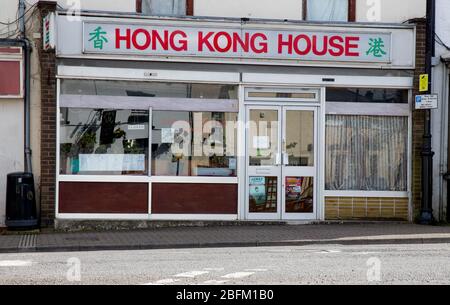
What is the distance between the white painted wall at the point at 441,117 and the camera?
16.4 meters

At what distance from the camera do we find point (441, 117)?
54.0 ft

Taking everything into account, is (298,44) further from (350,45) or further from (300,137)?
(300,137)

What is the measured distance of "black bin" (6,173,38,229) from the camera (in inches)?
572

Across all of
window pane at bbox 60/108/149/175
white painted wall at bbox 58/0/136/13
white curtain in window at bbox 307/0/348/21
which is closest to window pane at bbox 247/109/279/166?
window pane at bbox 60/108/149/175

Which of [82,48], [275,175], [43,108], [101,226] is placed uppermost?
[82,48]

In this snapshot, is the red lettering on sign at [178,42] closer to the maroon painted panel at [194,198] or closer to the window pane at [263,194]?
the maroon painted panel at [194,198]

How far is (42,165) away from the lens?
15008mm

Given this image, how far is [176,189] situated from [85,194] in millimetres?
1866

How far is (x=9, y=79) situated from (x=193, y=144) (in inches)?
156

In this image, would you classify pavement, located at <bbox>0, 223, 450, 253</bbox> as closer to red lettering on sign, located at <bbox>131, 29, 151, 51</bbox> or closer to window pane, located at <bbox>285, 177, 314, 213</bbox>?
window pane, located at <bbox>285, 177, 314, 213</bbox>

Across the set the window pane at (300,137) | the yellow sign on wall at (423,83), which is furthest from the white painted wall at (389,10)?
the window pane at (300,137)
